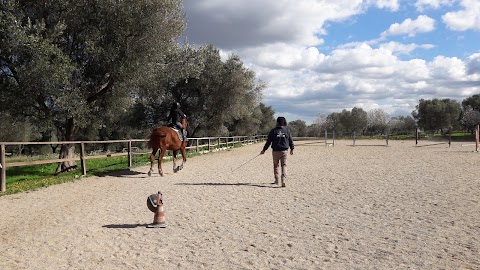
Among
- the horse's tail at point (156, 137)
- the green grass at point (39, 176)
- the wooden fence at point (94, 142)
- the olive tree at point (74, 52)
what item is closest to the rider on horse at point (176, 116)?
the horse's tail at point (156, 137)

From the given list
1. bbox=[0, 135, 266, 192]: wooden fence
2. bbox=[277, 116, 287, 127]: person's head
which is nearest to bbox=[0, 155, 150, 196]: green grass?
bbox=[0, 135, 266, 192]: wooden fence

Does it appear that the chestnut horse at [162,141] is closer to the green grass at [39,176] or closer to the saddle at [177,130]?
the saddle at [177,130]

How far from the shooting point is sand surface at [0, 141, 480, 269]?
4766 mm

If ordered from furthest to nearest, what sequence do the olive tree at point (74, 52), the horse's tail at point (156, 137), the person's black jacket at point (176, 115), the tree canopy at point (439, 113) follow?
the tree canopy at point (439, 113)
the person's black jacket at point (176, 115)
the olive tree at point (74, 52)
the horse's tail at point (156, 137)

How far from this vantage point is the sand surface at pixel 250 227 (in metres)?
4.77

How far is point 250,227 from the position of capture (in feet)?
21.0

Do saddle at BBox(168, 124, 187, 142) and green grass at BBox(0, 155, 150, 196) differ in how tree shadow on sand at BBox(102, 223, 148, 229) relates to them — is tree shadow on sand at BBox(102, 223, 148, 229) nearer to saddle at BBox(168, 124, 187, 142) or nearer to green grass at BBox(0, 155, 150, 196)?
green grass at BBox(0, 155, 150, 196)

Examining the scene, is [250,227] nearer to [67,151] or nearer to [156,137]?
[156,137]

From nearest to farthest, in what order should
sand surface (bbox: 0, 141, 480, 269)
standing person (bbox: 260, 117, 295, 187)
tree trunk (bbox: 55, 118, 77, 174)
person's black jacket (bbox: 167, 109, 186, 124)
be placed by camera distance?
sand surface (bbox: 0, 141, 480, 269)
standing person (bbox: 260, 117, 295, 187)
person's black jacket (bbox: 167, 109, 186, 124)
tree trunk (bbox: 55, 118, 77, 174)

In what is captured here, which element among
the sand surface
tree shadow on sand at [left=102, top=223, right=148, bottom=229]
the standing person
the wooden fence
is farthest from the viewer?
the standing person

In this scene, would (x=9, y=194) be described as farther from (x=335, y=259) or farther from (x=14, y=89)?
(x=335, y=259)

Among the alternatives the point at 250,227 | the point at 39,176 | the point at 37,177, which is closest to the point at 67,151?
the point at 39,176

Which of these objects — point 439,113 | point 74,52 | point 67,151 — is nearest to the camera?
point 67,151

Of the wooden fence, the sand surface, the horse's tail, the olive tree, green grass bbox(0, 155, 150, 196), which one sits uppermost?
the olive tree
